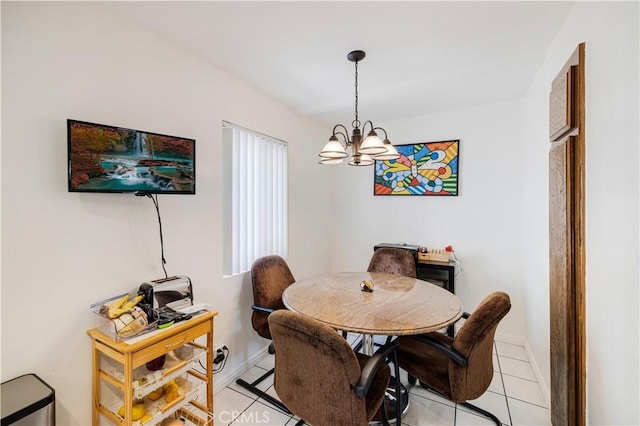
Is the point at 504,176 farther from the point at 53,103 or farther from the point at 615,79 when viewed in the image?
the point at 53,103

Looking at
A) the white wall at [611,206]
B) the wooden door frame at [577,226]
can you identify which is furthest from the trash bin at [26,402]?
the wooden door frame at [577,226]

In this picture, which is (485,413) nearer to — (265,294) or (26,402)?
(265,294)

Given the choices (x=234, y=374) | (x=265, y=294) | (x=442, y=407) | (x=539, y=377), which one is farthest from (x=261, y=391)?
(x=539, y=377)

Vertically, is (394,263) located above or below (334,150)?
below

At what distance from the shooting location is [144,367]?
156 cm

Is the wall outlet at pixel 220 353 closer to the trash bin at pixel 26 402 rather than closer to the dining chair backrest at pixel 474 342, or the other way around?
the trash bin at pixel 26 402

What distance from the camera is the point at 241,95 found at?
246cm

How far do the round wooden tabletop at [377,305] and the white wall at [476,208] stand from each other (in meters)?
1.24

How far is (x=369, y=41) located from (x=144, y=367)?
8.00 feet

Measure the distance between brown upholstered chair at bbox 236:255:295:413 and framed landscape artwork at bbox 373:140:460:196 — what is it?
1.73 meters

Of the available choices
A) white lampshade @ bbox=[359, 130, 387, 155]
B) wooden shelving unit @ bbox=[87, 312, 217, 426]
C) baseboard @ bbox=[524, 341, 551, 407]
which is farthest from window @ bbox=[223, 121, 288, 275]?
baseboard @ bbox=[524, 341, 551, 407]

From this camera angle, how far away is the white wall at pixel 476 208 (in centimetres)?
296

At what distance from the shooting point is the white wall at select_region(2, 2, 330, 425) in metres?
1.26

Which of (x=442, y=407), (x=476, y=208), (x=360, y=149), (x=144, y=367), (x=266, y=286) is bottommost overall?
(x=442, y=407)
